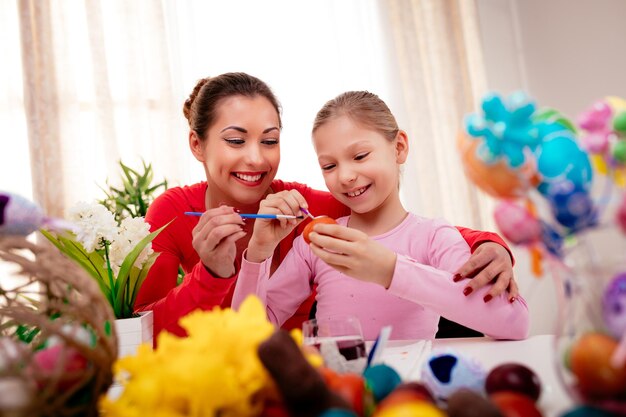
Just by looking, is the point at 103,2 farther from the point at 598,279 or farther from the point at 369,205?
the point at 598,279

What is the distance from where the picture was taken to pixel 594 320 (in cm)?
42

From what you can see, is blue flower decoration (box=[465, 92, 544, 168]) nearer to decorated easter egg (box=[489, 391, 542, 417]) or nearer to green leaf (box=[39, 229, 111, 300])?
decorated easter egg (box=[489, 391, 542, 417])

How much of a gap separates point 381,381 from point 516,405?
0.14 metres

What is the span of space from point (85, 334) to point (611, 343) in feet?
1.50

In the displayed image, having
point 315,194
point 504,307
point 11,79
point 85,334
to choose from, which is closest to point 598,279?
point 85,334

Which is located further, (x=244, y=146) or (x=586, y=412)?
(x=244, y=146)

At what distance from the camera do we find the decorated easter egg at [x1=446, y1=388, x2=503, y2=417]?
40 centimetres

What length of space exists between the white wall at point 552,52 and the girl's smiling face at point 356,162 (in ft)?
5.96

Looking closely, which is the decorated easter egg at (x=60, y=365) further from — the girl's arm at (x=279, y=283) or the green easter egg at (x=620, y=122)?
the girl's arm at (x=279, y=283)

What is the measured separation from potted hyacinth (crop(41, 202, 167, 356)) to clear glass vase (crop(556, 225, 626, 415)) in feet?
2.44

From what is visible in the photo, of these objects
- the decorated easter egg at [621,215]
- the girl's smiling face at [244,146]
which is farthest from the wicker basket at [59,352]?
the girl's smiling face at [244,146]

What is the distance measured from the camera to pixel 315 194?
1625 millimetres

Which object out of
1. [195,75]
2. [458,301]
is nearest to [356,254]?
[458,301]

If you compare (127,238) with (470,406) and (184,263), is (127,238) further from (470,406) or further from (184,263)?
(470,406)
